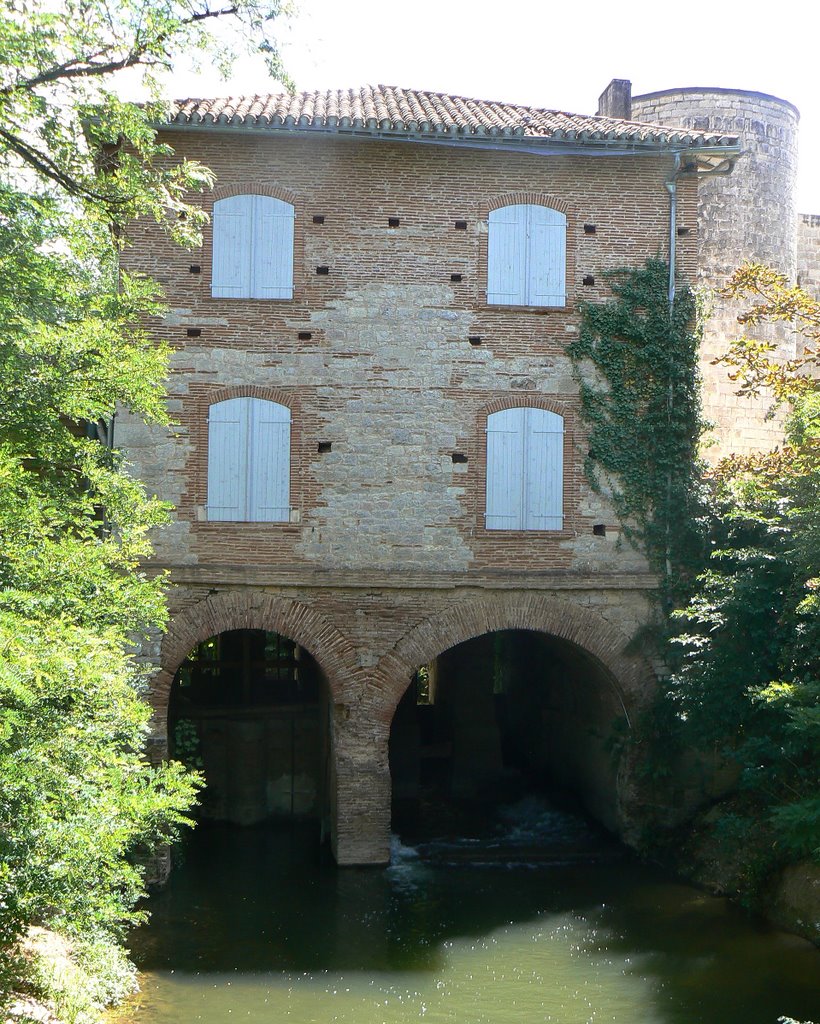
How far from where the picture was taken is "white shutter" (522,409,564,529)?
16000 millimetres

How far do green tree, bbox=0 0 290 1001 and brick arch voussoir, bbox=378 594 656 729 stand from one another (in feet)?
13.3

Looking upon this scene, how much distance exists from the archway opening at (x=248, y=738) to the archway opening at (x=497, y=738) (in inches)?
64.2

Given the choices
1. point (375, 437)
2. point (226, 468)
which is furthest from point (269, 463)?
point (375, 437)

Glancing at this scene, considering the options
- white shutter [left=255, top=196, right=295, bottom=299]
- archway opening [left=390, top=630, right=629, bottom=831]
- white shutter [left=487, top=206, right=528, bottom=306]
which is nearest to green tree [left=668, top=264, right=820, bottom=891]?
white shutter [left=487, top=206, right=528, bottom=306]

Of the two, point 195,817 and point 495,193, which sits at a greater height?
point 495,193

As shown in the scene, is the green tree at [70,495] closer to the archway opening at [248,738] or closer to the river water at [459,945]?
the river water at [459,945]

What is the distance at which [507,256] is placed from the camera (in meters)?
16.1

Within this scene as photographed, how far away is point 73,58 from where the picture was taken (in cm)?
1072

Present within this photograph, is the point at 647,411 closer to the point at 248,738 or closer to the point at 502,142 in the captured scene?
the point at 502,142

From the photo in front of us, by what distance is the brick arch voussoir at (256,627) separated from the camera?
15.3 m

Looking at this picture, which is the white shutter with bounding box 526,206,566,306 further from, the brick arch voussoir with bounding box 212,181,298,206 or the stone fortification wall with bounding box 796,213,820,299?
the stone fortification wall with bounding box 796,213,820,299

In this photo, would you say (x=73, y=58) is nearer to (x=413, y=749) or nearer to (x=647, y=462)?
(x=647, y=462)

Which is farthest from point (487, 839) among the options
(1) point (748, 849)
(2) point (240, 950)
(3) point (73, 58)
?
(3) point (73, 58)

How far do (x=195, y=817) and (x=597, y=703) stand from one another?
22.8 ft
